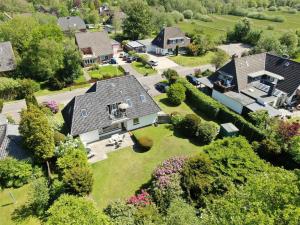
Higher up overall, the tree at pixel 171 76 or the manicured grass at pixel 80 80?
the tree at pixel 171 76

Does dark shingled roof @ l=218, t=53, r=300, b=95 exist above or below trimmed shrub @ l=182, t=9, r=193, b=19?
above

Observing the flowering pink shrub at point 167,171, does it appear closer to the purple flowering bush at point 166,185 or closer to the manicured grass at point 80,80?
the purple flowering bush at point 166,185

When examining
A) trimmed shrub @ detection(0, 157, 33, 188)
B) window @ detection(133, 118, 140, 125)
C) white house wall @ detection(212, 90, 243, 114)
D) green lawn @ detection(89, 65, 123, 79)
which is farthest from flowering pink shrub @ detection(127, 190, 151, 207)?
green lawn @ detection(89, 65, 123, 79)

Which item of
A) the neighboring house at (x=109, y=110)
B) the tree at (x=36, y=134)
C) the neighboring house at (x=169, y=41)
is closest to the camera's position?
the tree at (x=36, y=134)

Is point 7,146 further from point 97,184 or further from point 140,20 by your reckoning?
point 140,20

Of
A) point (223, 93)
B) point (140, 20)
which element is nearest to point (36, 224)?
point (223, 93)

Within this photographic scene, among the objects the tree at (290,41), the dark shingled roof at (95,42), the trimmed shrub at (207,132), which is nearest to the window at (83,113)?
the trimmed shrub at (207,132)

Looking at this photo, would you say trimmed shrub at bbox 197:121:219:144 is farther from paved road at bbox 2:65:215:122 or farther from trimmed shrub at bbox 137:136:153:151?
paved road at bbox 2:65:215:122
